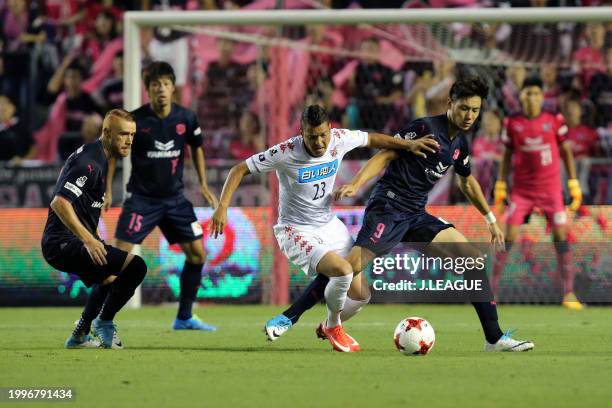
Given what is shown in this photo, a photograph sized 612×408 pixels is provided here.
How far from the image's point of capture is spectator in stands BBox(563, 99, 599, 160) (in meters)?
13.8

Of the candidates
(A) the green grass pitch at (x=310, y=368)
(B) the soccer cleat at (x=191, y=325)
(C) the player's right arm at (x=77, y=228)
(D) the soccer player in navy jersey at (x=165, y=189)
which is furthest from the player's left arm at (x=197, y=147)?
(C) the player's right arm at (x=77, y=228)

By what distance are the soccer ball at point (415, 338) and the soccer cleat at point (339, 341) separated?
0.44 metres

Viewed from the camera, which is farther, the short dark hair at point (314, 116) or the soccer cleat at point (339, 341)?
the soccer cleat at point (339, 341)

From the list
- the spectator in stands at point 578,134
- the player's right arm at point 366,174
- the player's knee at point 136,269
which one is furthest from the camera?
the spectator in stands at point 578,134

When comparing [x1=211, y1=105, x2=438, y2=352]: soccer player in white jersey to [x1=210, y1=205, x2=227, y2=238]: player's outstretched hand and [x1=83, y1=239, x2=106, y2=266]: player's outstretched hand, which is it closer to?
[x1=210, y1=205, x2=227, y2=238]: player's outstretched hand

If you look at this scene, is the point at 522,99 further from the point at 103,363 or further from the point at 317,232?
the point at 103,363

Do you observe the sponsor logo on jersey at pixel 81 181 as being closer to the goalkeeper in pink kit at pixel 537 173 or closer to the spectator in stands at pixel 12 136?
the goalkeeper in pink kit at pixel 537 173

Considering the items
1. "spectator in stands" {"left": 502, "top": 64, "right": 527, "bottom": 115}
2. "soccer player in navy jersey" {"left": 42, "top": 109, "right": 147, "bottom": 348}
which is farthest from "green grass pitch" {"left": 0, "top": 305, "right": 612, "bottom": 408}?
"spectator in stands" {"left": 502, "top": 64, "right": 527, "bottom": 115}

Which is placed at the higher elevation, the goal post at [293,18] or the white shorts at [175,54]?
the goal post at [293,18]

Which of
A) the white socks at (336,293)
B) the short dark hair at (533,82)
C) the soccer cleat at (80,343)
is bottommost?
the soccer cleat at (80,343)

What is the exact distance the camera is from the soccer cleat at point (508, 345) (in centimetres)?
816

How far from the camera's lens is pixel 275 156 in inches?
335

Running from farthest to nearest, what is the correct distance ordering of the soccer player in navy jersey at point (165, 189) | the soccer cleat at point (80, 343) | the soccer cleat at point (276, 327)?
the soccer player in navy jersey at point (165, 189) → the soccer cleat at point (80, 343) → the soccer cleat at point (276, 327)

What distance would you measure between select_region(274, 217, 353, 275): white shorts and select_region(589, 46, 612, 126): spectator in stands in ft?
19.8
